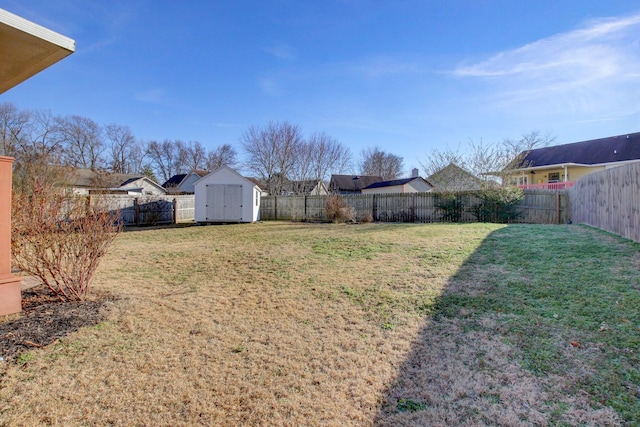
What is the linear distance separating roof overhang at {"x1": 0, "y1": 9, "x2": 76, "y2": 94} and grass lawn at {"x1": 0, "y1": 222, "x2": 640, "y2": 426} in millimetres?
2638

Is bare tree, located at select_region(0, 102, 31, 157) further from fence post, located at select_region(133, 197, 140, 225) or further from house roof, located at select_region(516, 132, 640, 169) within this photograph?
house roof, located at select_region(516, 132, 640, 169)

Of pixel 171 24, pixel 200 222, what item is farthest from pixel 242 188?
pixel 171 24

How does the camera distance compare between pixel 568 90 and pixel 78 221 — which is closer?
pixel 78 221

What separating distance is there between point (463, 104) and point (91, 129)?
129 feet

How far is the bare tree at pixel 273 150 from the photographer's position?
25922 millimetres

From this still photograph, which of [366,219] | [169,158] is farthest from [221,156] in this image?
[366,219]

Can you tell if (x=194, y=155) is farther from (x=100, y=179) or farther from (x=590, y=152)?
(x=590, y=152)

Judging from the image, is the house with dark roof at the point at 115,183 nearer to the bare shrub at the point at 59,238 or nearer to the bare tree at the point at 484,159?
the bare tree at the point at 484,159

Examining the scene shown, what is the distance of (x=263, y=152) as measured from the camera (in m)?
26.3

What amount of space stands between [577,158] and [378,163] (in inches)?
930

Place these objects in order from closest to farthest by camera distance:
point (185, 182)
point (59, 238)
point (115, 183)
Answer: point (59, 238) < point (115, 183) < point (185, 182)

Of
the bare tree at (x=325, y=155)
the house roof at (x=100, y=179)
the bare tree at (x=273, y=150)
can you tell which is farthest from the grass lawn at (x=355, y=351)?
the house roof at (x=100, y=179)

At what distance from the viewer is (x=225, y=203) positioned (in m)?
15.3

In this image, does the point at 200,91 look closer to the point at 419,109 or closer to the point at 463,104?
the point at 419,109
